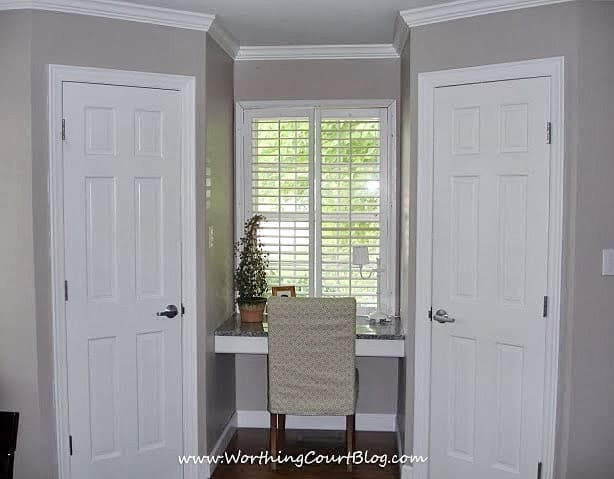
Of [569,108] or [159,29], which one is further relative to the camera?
[159,29]

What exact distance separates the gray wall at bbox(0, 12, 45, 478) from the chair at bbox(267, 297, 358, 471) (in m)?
1.27

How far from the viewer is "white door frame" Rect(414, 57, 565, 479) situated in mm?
2957

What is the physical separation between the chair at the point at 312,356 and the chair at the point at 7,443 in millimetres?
1648

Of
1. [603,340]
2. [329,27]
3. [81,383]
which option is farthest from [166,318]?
[603,340]

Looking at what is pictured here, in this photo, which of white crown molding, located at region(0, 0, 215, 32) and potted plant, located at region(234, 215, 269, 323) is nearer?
white crown molding, located at region(0, 0, 215, 32)

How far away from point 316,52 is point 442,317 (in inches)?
77.9

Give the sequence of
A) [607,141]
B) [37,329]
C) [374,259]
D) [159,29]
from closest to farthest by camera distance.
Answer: [607,141] < [37,329] < [159,29] < [374,259]

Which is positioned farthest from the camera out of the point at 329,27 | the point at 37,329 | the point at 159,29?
the point at 329,27

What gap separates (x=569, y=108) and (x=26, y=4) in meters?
2.58

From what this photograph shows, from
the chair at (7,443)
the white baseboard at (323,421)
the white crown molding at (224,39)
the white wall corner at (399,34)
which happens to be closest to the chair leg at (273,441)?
the white baseboard at (323,421)

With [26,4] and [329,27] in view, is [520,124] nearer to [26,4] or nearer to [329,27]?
[329,27]

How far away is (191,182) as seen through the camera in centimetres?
347

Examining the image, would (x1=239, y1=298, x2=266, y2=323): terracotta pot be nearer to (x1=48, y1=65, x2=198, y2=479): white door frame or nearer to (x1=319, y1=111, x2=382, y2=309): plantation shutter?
(x1=319, y1=111, x2=382, y2=309): plantation shutter

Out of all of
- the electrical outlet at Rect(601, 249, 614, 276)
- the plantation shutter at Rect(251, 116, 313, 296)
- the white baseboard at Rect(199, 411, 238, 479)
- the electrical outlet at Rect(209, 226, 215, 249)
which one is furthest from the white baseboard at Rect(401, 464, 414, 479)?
the electrical outlet at Rect(209, 226, 215, 249)
